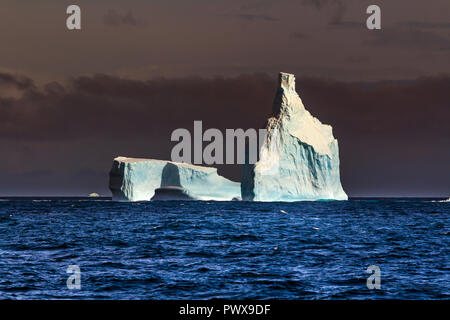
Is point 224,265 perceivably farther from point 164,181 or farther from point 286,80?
point 164,181

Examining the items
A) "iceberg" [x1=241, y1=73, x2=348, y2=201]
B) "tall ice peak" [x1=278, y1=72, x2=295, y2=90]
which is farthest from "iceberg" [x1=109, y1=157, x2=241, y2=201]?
"tall ice peak" [x1=278, y1=72, x2=295, y2=90]

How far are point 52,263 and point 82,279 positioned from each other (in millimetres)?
3997

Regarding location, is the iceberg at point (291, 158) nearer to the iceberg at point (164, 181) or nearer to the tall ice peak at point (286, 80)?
the tall ice peak at point (286, 80)

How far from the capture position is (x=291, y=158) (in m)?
80.8

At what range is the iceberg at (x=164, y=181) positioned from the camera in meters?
86.5

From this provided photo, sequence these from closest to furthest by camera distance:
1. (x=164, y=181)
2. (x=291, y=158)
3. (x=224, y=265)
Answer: (x=224, y=265) → (x=291, y=158) → (x=164, y=181)

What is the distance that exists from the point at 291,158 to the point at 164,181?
73.7 feet

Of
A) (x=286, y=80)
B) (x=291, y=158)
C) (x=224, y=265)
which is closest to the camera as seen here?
(x=224, y=265)

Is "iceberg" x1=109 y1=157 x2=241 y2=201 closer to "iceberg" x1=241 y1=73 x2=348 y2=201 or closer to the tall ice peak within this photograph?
"iceberg" x1=241 y1=73 x2=348 y2=201

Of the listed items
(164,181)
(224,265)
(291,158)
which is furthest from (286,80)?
(224,265)

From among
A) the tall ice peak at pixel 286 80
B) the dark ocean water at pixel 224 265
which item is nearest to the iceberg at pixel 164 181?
the tall ice peak at pixel 286 80
